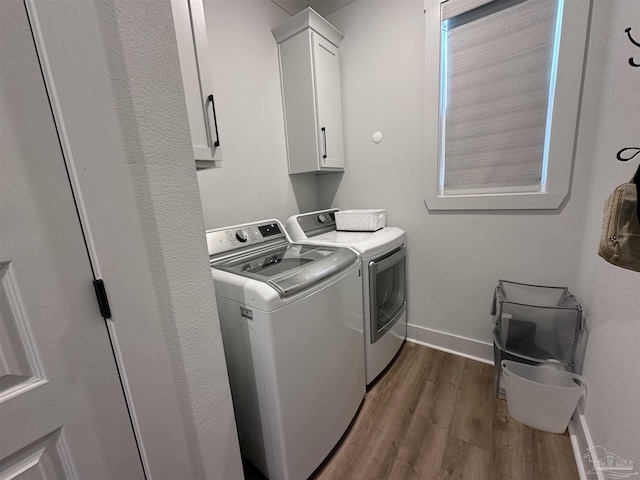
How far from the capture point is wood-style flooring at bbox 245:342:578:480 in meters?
1.17

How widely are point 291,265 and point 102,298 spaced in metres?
0.81

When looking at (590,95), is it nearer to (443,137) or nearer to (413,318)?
(443,137)

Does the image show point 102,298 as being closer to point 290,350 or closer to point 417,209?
point 290,350

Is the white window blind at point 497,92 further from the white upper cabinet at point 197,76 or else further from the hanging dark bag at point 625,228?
the white upper cabinet at point 197,76

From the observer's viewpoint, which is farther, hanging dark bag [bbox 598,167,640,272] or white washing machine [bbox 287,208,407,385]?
white washing machine [bbox 287,208,407,385]

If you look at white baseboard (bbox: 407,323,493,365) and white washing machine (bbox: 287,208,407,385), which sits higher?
white washing machine (bbox: 287,208,407,385)

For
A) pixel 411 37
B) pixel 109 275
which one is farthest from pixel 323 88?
pixel 109 275

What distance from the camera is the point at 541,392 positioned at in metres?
1.29

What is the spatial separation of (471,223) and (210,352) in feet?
5.78

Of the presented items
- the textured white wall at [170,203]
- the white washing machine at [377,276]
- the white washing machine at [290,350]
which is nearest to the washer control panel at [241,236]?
the white washing machine at [290,350]

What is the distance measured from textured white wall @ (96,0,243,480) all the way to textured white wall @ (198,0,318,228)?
3.19 feet

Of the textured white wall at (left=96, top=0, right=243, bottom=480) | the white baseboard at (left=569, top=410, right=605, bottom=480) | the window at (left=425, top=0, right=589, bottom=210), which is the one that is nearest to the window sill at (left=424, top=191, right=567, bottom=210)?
the window at (left=425, top=0, right=589, bottom=210)

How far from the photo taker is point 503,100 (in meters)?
1.55

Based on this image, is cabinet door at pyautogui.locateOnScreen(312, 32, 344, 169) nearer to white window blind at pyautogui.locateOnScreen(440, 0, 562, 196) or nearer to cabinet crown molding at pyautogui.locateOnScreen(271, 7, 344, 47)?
cabinet crown molding at pyautogui.locateOnScreen(271, 7, 344, 47)
